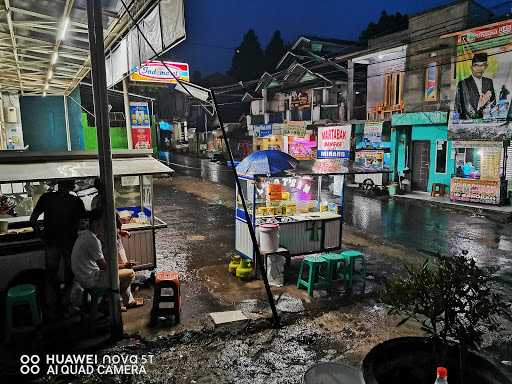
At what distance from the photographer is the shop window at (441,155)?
21.2 meters

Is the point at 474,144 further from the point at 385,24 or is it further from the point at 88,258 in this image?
the point at 385,24

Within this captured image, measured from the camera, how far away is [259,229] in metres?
8.74

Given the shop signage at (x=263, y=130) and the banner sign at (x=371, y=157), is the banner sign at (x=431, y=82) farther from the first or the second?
the shop signage at (x=263, y=130)

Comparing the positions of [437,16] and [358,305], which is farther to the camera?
[437,16]

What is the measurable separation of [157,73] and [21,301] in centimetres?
1523

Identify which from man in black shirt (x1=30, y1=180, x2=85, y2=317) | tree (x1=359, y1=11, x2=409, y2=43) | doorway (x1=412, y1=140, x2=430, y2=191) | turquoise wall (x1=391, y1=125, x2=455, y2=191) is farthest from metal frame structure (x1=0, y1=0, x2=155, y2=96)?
tree (x1=359, y1=11, x2=409, y2=43)

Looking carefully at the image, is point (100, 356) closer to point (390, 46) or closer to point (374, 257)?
point (374, 257)

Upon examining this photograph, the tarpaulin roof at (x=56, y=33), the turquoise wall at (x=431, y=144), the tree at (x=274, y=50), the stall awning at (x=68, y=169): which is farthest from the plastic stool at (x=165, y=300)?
the tree at (x=274, y=50)

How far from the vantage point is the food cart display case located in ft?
58.9

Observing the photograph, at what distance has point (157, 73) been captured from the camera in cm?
1892

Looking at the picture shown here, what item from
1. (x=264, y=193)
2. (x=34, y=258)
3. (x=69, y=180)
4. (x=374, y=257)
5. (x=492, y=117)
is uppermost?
(x=492, y=117)

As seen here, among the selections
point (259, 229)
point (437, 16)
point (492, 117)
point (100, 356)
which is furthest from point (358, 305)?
point (437, 16)

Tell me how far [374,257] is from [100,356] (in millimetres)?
7853

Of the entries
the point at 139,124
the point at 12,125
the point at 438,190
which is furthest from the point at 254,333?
the point at 438,190
